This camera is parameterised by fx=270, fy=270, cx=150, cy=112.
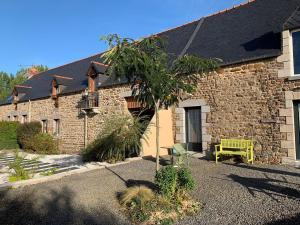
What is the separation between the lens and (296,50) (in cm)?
782

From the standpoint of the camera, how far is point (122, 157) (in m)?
9.64

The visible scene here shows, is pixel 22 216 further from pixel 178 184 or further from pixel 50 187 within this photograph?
pixel 178 184

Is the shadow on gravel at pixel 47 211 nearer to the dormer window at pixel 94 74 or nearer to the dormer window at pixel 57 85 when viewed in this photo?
the dormer window at pixel 94 74

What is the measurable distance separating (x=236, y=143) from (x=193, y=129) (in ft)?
6.72

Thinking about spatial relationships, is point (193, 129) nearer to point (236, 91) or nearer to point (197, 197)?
point (236, 91)

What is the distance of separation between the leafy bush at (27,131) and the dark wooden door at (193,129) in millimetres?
10984

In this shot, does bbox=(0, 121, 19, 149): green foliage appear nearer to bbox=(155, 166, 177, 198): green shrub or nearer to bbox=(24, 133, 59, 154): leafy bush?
bbox=(24, 133, 59, 154): leafy bush

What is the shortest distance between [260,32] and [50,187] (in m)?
8.38

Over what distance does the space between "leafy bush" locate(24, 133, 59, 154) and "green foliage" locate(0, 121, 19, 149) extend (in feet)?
8.25

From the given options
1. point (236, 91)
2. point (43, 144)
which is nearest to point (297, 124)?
point (236, 91)

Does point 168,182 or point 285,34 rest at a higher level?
point 285,34

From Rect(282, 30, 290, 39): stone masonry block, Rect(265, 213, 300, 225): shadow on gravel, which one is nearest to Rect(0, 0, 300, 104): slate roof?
Rect(282, 30, 290, 39): stone masonry block

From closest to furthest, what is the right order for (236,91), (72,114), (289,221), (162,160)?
(289,221), (236,91), (162,160), (72,114)

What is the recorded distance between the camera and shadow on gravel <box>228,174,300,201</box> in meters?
4.93
